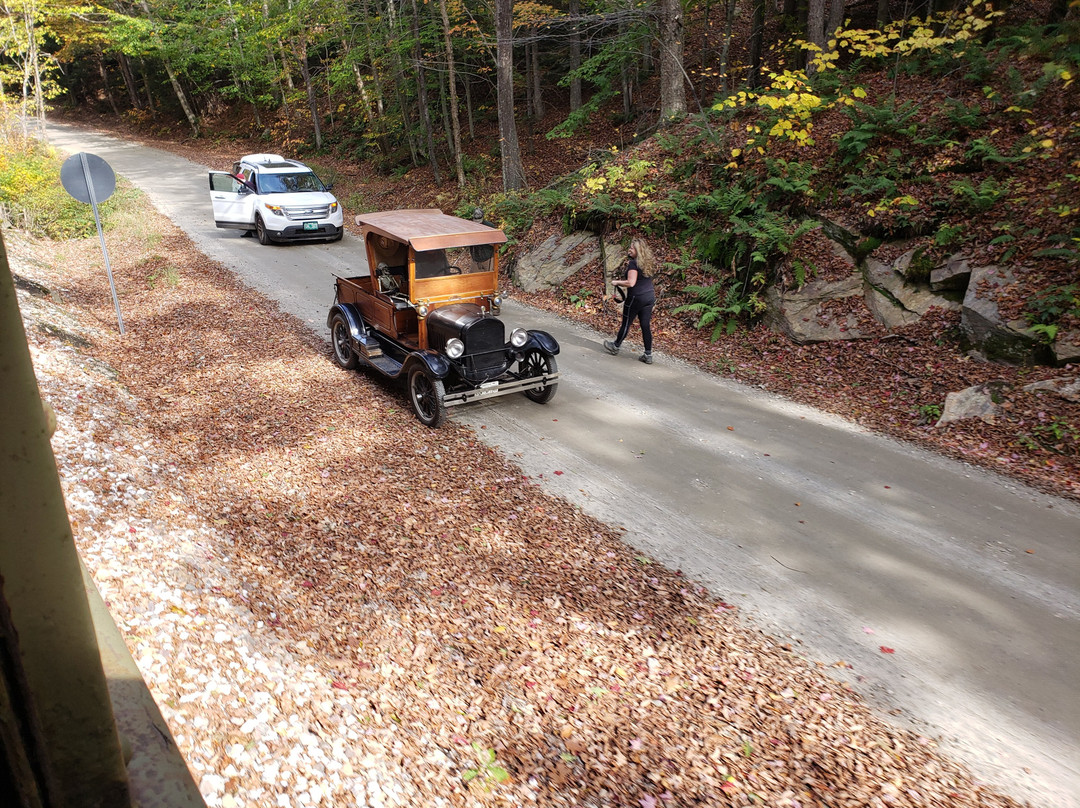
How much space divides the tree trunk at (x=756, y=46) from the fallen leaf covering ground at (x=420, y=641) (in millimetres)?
14838

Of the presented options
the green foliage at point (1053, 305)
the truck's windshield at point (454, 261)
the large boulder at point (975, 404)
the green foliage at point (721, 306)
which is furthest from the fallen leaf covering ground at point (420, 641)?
the green foliage at point (1053, 305)

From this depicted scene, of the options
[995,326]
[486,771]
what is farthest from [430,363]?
[995,326]

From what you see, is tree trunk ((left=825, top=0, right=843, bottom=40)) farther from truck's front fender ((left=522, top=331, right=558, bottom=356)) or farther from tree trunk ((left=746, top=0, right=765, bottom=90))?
truck's front fender ((left=522, top=331, right=558, bottom=356))

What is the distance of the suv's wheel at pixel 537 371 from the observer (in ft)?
28.9

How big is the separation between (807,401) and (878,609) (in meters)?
4.41

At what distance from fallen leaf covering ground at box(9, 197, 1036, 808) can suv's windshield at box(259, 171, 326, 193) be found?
11154mm

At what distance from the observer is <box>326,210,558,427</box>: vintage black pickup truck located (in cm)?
821

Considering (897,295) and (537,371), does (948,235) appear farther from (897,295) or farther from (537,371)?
(537,371)

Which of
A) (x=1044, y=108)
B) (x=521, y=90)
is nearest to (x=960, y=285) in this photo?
(x=1044, y=108)

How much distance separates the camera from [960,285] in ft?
31.3

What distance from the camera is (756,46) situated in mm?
17422

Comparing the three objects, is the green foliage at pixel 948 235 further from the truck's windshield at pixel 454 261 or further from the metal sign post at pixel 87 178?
the metal sign post at pixel 87 178

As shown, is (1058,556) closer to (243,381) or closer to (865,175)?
(865,175)

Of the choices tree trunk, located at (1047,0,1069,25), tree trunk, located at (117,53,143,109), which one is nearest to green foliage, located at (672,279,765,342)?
tree trunk, located at (1047,0,1069,25)
